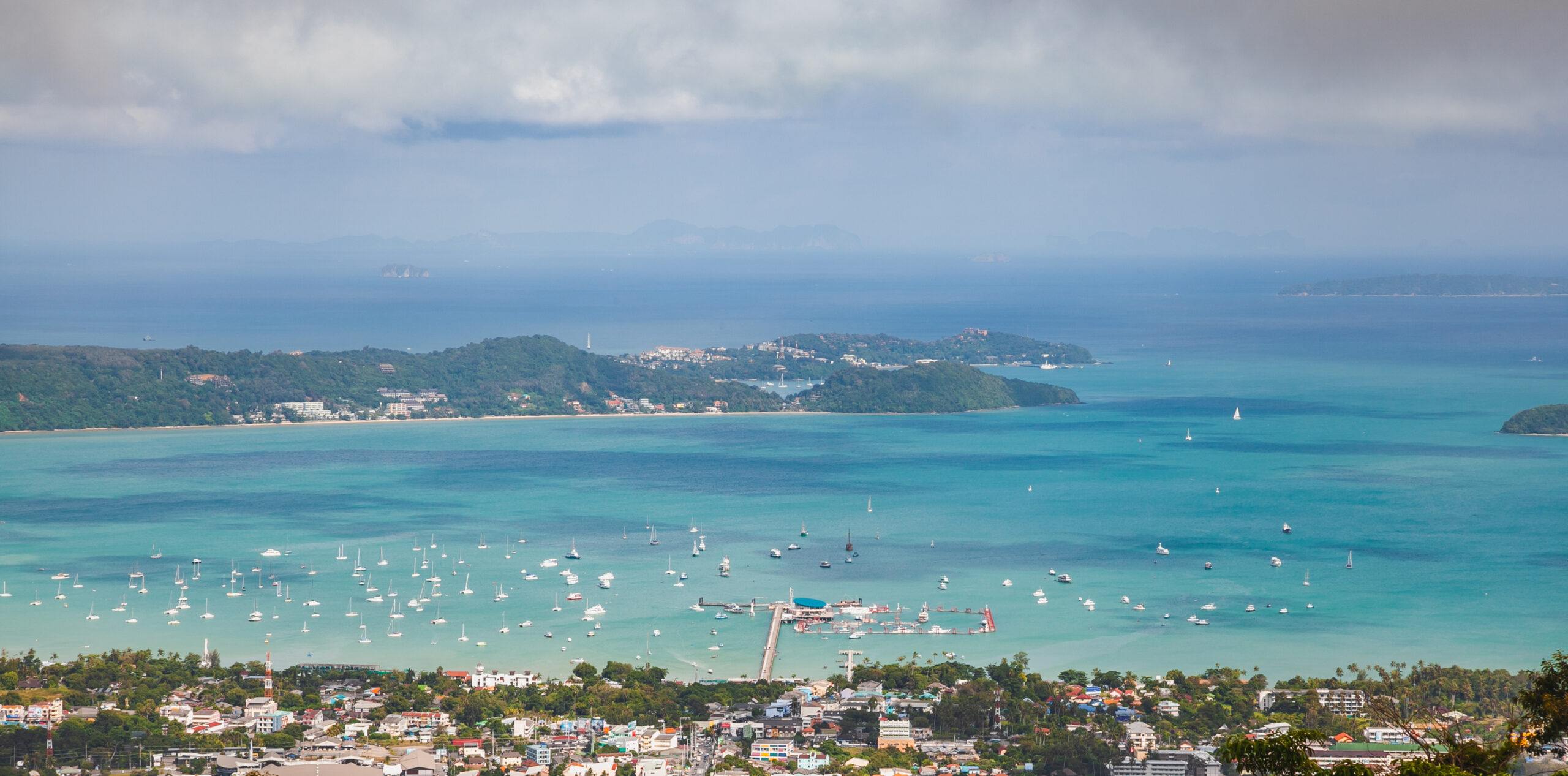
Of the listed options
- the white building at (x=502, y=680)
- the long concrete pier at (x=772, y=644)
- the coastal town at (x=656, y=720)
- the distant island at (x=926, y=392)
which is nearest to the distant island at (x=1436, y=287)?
the distant island at (x=926, y=392)

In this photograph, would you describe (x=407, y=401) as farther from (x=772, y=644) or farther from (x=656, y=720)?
(x=656, y=720)

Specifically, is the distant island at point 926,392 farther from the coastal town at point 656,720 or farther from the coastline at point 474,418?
the coastal town at point 656,720

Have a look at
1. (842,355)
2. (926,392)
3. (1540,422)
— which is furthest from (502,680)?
(842,355)

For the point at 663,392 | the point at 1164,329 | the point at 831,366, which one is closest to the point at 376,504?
the point at 663,392

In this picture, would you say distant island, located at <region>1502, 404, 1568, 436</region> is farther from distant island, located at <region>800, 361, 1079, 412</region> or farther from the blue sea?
distant island, located at <region>800, 361, 1079, 412</region>

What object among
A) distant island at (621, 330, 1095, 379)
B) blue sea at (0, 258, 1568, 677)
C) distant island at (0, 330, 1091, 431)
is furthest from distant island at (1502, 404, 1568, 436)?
distant island at (621, 330, 1095, 379)
